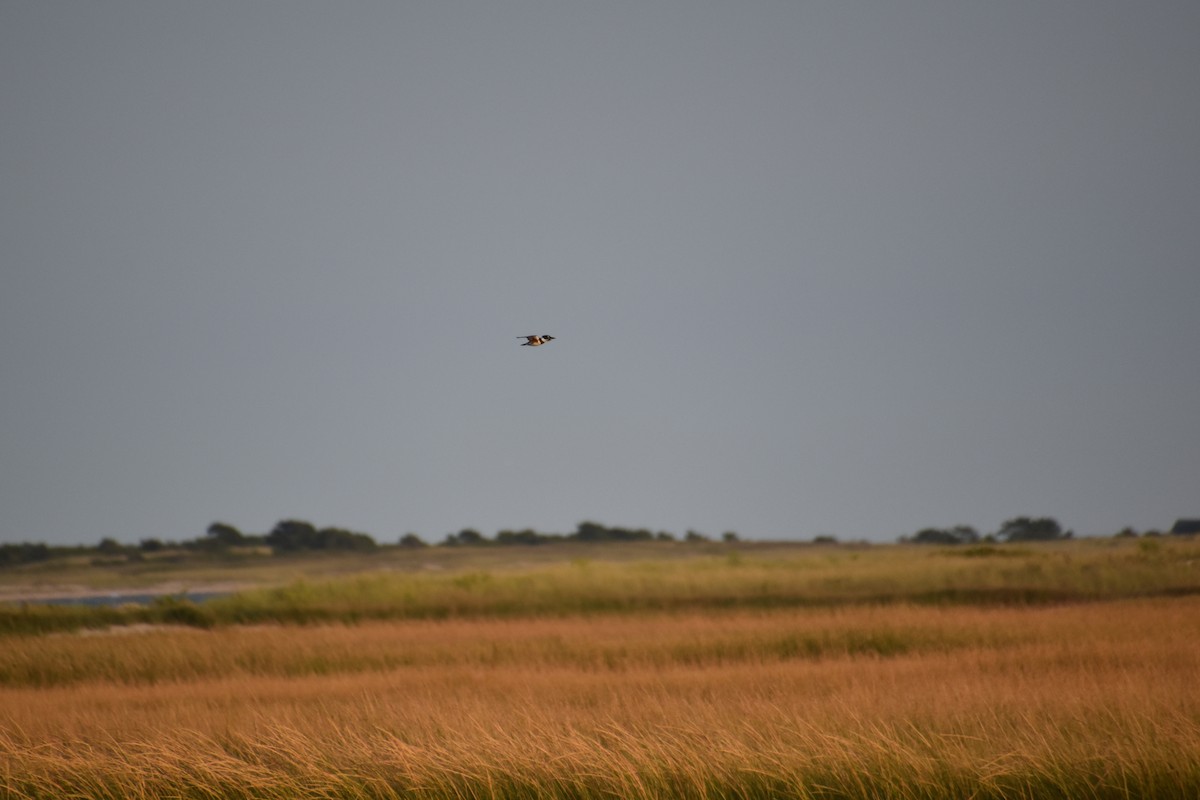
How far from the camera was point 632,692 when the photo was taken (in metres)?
18.4

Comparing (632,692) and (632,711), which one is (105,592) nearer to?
(632,692)

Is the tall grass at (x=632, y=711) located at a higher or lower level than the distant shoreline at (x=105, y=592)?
higher

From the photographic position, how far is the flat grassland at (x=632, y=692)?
1127cm

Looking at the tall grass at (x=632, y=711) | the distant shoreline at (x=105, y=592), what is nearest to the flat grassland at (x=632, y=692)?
the tall grass at (x=632, y=711)

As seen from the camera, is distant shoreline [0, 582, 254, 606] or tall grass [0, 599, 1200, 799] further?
distant shoreline [0, 582, 254, 606]

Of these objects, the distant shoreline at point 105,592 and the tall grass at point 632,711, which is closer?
the tall grass at point 632,711

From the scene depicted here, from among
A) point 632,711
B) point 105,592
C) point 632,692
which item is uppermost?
point 632,711

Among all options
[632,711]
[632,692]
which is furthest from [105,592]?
[632,711]

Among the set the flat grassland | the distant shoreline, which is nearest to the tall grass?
the flat grassland

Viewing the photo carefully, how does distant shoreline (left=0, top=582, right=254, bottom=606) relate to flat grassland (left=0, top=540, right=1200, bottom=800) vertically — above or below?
below

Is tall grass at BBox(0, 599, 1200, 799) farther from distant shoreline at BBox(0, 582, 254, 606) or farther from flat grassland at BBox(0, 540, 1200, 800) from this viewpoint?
distant shoreline at BBox(0, 582, 254, 606)

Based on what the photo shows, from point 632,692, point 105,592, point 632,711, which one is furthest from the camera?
point 105,592

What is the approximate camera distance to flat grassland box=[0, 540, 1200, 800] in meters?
11.3

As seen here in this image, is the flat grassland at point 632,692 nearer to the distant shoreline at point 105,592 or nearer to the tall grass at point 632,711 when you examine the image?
the tall grass at point 632,711
